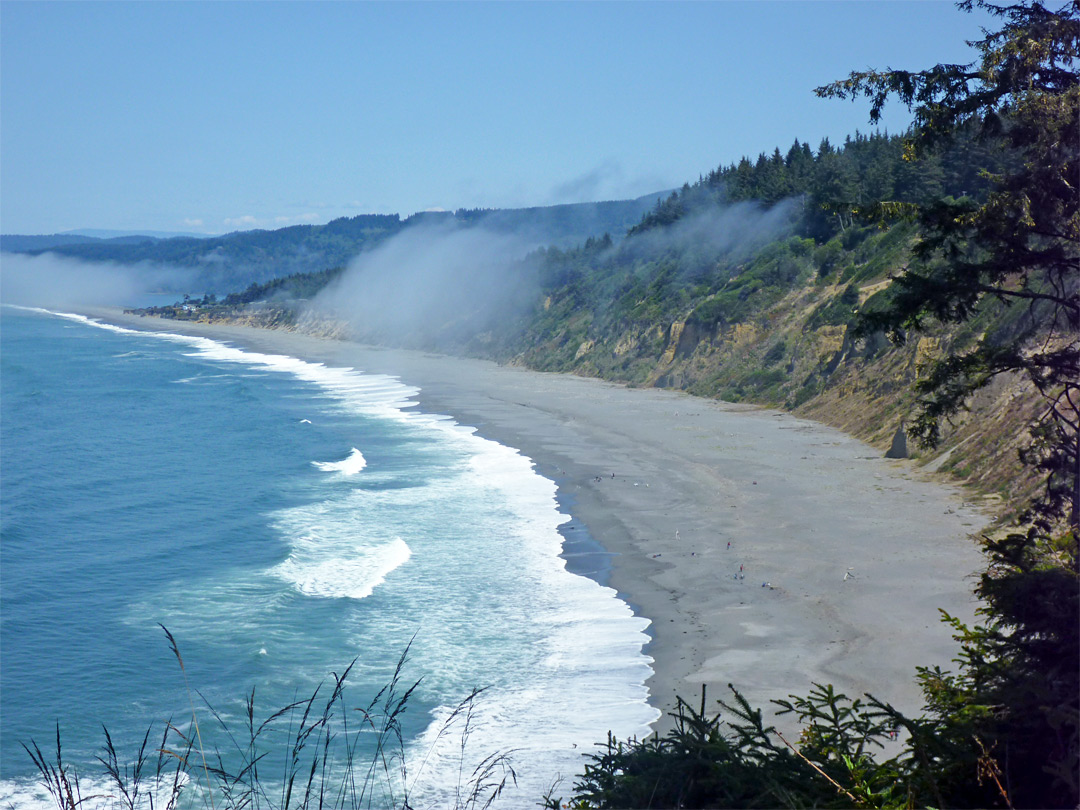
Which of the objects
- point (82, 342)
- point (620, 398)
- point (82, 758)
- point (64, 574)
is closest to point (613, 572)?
point (82, 758)

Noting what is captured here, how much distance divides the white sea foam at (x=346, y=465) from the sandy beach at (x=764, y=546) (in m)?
6.13

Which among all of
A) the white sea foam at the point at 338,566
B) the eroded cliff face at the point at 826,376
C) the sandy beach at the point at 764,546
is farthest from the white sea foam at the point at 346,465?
the eroded cliff face at the point at 826,376

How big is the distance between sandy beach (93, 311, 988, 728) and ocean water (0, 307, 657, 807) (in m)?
1.12

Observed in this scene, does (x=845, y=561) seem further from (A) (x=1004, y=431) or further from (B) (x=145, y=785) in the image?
(B) (x=145, y=785)

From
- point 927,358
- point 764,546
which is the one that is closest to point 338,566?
point 764,546

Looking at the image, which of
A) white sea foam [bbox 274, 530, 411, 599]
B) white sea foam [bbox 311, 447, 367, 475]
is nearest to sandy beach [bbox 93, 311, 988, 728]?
white sea foam [bbox 274, 530, 411, 599]

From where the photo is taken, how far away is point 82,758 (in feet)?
43.2

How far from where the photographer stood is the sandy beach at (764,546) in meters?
14.9

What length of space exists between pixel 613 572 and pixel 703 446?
14.9m

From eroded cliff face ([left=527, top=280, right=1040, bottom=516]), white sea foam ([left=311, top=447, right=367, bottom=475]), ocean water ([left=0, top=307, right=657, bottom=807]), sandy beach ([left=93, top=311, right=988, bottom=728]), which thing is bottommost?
ocean water ([left=0, top=307, right=657, bottom=807])

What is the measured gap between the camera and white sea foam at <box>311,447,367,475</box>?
33.9m

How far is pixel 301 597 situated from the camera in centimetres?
1986

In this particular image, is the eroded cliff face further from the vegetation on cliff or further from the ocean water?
the ocean water

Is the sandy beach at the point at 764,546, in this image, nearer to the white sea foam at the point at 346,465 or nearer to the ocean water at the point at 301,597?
the ocean water at the point at 301,597
